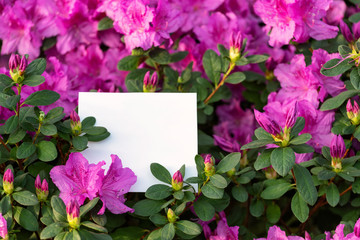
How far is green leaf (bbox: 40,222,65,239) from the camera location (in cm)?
109

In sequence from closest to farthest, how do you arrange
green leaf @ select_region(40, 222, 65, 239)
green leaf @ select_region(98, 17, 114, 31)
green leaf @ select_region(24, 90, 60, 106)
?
green leaf @ select_region(40, 222, 65, 239) < green leaf @ select_region(24, 90, 60, 106) < green leaf @ select_region(98, 17, 114, 31)

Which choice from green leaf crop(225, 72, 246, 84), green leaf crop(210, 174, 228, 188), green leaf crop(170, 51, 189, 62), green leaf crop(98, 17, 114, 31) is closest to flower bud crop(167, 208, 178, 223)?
green leaf crop(210, 174, 228, 188)

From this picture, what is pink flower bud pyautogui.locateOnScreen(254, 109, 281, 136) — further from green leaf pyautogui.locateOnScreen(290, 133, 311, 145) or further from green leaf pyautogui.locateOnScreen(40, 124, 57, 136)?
green leaf pyautogui.locateOnScreen(40, 124, 57, 136)

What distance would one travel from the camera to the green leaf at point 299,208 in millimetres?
1299

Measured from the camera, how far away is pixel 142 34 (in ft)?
5.04

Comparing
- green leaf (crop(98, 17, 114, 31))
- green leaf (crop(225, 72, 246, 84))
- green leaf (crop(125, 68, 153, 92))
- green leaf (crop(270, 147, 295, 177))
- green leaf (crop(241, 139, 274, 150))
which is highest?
green leaf (crop(98, 17, 114, 31))

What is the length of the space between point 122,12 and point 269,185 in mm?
706

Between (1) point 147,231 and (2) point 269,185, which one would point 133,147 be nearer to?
(1) point 147,231

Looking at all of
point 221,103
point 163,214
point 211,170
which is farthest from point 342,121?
point 221,103

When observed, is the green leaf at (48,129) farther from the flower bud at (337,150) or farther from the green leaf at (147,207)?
the flower bud at (337,150)

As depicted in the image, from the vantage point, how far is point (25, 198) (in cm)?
119

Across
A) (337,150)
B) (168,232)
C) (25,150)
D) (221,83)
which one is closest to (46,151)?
(25,150)

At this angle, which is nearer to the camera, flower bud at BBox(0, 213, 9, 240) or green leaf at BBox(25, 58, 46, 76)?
flower bud at BBox(0, 213, 9, 240)

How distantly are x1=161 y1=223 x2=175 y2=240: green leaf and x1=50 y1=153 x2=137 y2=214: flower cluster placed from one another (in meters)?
0.10
